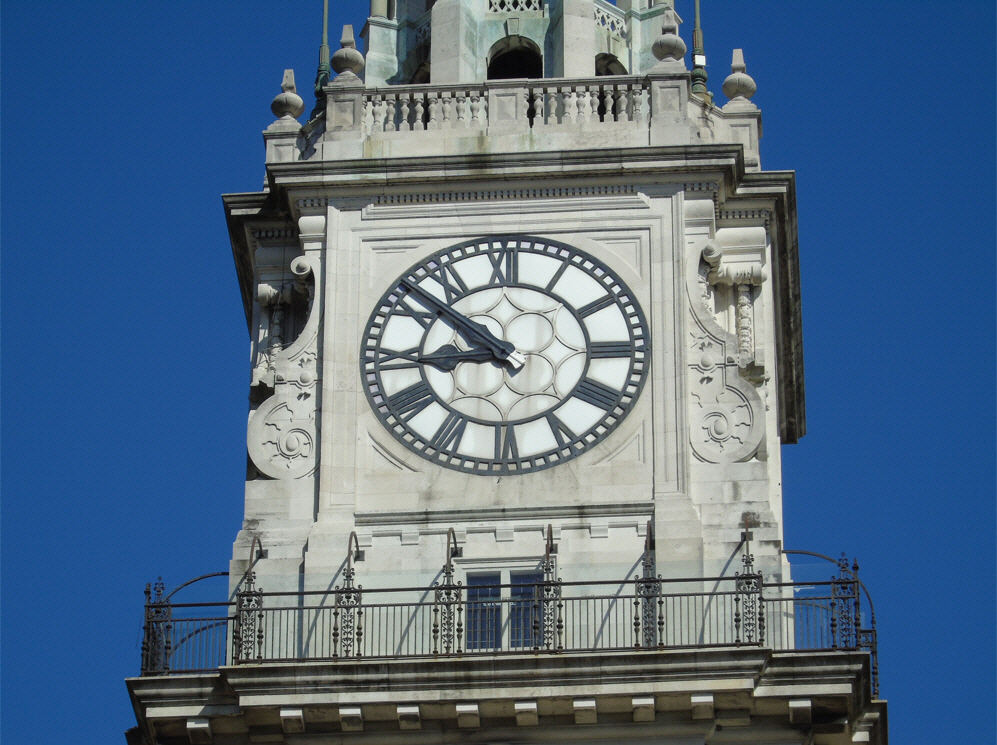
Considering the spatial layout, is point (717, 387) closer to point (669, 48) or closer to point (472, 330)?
point (472, 330)

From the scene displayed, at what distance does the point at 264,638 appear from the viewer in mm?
33938

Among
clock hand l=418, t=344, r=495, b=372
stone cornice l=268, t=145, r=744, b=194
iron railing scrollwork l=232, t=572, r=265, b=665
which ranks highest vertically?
stone cornice l=268, t=145, r=744, b=194

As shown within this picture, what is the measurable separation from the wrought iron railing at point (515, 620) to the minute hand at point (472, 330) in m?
2.88

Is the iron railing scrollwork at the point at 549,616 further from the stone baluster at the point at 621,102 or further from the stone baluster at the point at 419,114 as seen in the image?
the stone baluster at the point at 419,114

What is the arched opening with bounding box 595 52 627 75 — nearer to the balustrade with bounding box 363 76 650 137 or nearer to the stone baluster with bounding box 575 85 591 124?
the balustrade with bounding box 363 76 650 137

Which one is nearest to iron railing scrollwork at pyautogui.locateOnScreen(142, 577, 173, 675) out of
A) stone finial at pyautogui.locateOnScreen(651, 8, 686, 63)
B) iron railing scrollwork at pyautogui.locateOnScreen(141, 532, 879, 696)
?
iron railing scrollwork at pyautogui.locateOnScreen(141, 532, 879, 696)

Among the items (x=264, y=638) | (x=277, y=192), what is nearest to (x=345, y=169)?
(x=277, y=192)

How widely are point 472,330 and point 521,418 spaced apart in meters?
1.24

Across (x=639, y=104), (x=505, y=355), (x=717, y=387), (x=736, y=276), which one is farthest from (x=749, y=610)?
(x=639, y=104)

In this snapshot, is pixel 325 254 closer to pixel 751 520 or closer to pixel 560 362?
pixel 560 362

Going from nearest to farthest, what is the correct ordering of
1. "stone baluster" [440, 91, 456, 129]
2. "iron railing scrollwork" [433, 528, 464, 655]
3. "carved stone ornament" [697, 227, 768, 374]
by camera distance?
"iron railing scrollwork" [433, 528, 464, 655], "carved stone ornament" [697, 227, 768, 374], "stone baluster" [440, 91, 456, 129]

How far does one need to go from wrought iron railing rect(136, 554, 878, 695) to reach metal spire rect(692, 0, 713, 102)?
7976 millimetres

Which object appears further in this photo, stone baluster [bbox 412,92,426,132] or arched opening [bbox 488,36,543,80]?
arched opening [bbox 488,36,543,80]

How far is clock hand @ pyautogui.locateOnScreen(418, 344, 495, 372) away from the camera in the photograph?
36.2m
